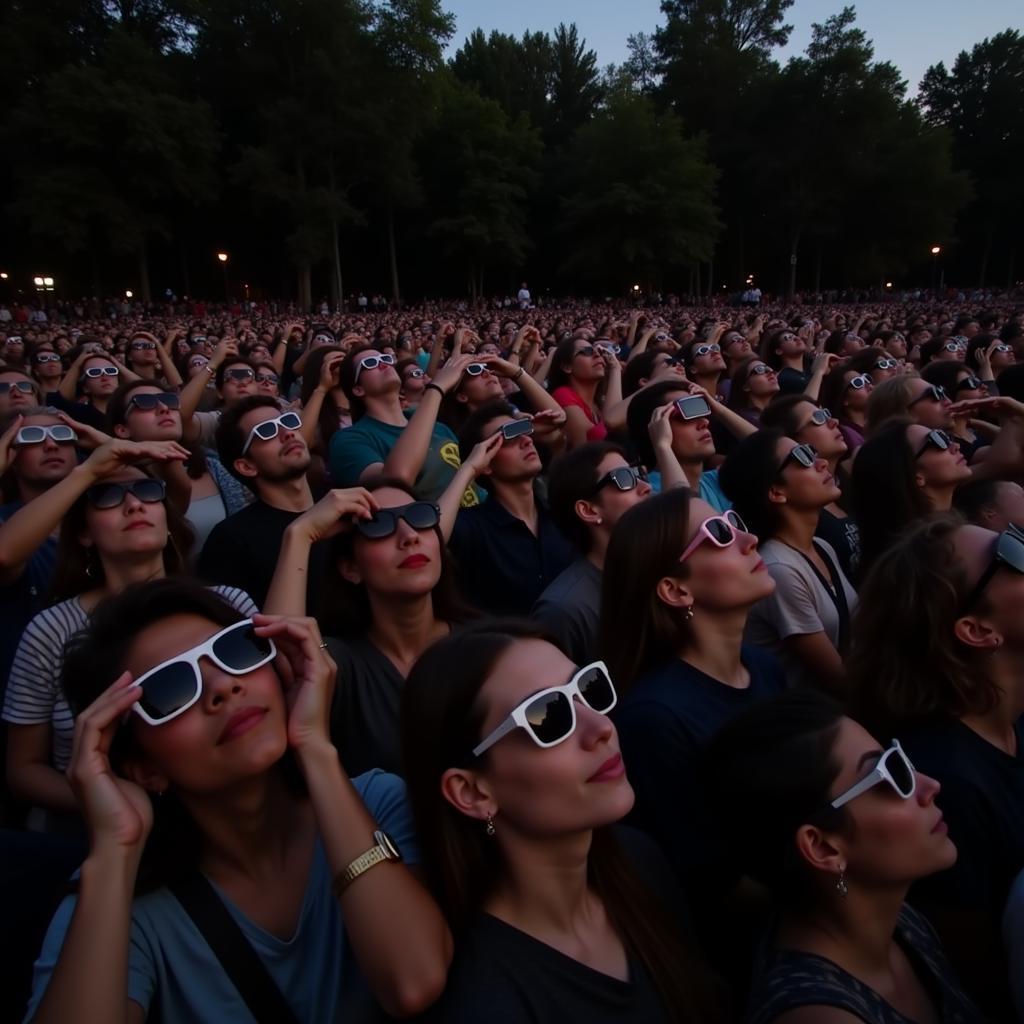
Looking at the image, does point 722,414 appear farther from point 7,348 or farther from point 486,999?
point 7,348

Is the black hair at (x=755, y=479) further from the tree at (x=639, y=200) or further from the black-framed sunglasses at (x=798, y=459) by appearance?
the tree at (x=639, y=200)

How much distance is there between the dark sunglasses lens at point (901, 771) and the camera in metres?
1.79

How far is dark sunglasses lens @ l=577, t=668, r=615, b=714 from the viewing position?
72.8 inches

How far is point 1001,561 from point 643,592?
42.5 inches

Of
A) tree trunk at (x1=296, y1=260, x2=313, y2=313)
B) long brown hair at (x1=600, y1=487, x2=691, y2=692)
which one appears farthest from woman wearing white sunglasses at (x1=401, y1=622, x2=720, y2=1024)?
tree trunk at (x1=296, y1=260, x2=313, y2=313)

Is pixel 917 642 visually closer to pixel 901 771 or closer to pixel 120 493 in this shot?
pixel 901 771

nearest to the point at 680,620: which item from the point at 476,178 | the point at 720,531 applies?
the point at 720,531

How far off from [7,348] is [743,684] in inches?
439

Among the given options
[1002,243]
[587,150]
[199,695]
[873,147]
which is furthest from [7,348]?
[1002,243]

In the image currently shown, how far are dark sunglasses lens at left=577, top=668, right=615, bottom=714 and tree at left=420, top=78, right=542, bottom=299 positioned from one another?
44296 millimetres

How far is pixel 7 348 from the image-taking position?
10.5 m

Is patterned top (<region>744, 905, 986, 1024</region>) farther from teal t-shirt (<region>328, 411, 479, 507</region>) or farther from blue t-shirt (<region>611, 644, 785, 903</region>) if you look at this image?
teal t-shirt (<region>328, 411, 479, 507</region>)

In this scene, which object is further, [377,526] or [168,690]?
[377,526]

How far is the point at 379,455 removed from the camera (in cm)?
507
